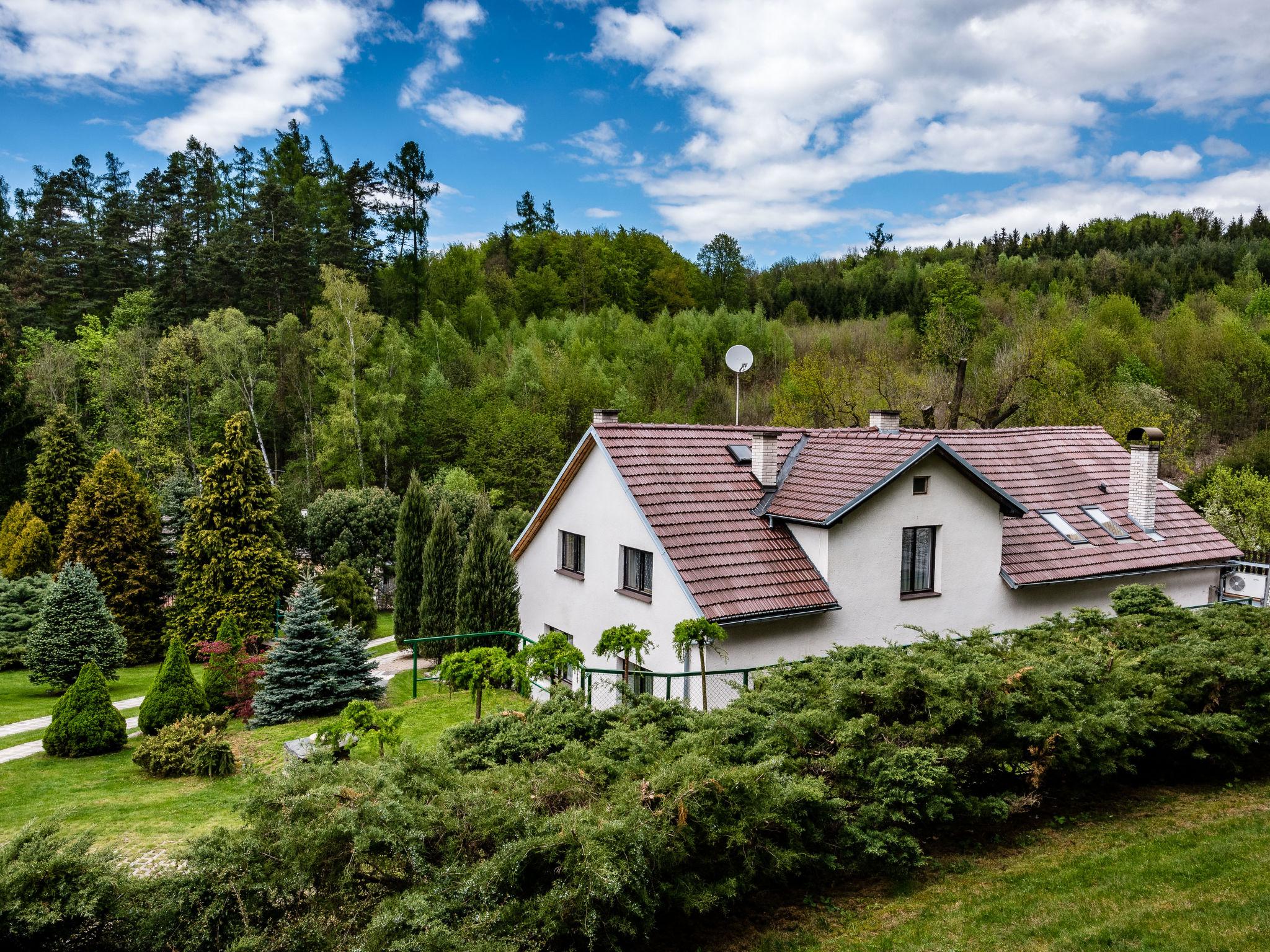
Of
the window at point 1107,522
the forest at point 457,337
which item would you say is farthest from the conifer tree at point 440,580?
the window at point 1107,522

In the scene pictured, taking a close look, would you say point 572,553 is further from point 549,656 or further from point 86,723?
point 86,723

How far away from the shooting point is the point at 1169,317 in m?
46.5

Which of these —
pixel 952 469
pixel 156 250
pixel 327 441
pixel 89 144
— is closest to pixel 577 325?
pixel 327 441

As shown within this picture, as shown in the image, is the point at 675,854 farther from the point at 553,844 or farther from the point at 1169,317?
the point at 1169,317

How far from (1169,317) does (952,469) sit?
1661 inches

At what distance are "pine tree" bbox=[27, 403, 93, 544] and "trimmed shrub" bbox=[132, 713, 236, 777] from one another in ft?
63.4

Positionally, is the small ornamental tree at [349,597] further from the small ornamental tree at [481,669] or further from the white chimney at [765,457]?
the small ornamental tree at [481,669]

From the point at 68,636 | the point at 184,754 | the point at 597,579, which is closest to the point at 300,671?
the point at 184,754

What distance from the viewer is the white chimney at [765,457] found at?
49.3ft

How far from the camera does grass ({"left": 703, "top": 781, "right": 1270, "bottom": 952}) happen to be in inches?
198

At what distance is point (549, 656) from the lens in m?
9.81

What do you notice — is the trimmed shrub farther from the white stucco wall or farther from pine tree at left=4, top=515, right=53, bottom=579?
pine tree at left=4, top=515, right=53, bottom=579

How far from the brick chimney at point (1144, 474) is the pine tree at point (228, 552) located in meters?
21.0

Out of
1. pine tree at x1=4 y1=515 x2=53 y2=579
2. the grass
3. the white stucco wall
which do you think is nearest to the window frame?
the white stucco wall
